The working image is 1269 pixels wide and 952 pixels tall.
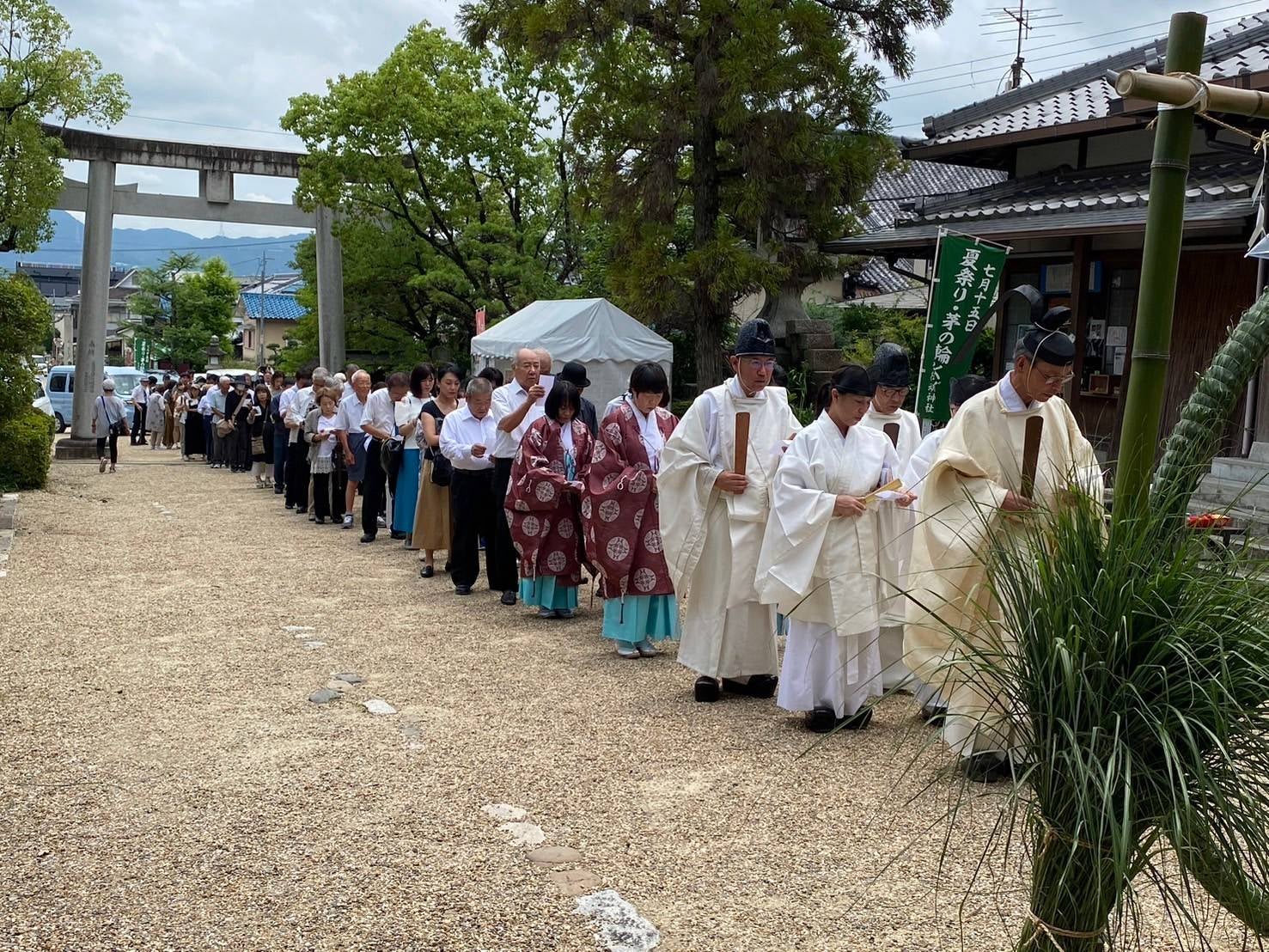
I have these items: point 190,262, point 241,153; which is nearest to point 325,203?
point 241,153

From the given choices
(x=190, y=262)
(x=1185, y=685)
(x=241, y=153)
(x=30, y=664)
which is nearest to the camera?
(x=1185, y=685)

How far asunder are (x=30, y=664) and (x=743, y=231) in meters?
11.1

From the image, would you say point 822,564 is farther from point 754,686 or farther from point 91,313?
point 91,313

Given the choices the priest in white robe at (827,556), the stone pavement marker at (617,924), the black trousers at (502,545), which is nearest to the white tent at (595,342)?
the black trousers at (502,545)

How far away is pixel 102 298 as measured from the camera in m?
26.2

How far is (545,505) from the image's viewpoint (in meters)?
8.60

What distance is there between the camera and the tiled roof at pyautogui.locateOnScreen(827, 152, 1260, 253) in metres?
10.2

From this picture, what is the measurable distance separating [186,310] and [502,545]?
1897 inches

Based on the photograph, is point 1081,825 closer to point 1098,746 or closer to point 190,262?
point 1098,746

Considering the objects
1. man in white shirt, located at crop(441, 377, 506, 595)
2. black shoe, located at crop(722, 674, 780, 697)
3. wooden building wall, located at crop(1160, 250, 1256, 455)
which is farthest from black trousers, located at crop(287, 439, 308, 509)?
black shoe, located at crop(722, 674, 780, 697)

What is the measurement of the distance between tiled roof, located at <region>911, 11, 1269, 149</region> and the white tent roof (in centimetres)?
428

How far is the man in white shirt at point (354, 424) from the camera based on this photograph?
13.5 metres

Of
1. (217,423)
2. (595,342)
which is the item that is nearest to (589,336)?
(595,342)

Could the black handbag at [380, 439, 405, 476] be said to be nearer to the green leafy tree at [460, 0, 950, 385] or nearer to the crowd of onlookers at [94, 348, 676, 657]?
the crowd of onlookers at [94, 348, 676, 657]
